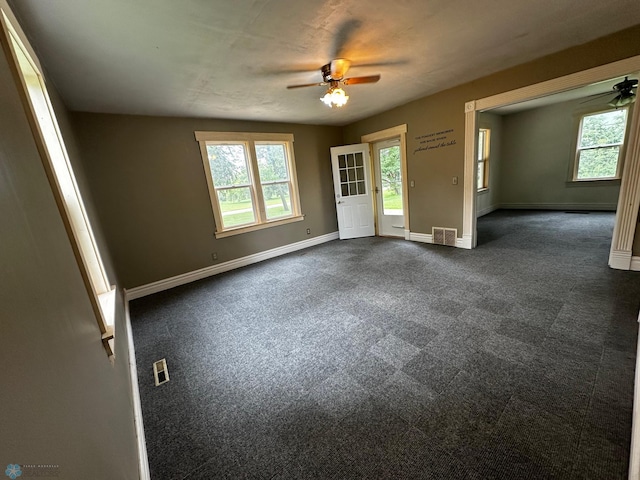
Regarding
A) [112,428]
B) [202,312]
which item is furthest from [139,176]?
[112,428]

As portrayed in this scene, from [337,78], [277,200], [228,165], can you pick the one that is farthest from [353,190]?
[337,78]

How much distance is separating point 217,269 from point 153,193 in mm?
1474

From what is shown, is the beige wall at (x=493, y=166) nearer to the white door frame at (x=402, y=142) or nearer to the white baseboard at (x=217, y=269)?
the white door frame at (x=402, y=142)

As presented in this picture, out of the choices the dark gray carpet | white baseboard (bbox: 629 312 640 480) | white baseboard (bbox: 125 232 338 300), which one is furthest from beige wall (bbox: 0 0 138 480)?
white baseboard (bbox: 125 232 338 300)

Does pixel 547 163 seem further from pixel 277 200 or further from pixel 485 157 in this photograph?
pixel 277 200

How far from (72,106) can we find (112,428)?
3.55 metres

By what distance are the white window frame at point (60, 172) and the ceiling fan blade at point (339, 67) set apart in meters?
2.15

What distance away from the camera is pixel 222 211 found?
4.23 m

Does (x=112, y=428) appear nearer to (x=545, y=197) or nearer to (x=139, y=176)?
(x=139, y=176)

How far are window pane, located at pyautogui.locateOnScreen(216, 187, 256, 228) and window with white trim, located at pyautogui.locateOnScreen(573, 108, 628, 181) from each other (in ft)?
24.3

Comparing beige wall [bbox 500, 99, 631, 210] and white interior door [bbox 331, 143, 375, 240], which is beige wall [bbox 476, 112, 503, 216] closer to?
beige wall [bbox 500, 99, 631, 210]

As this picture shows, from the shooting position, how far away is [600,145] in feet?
18.1

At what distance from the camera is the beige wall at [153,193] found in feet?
10.6

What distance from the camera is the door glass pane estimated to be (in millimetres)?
5047
